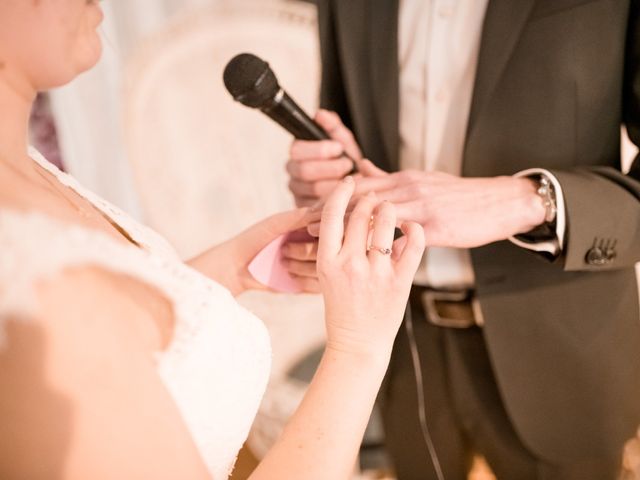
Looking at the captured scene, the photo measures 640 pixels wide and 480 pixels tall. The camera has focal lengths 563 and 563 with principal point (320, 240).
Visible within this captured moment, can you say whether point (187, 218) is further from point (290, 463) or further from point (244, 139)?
point (290, 463)

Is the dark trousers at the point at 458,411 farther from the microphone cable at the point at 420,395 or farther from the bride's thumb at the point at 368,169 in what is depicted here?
the bride's thumb at the point at 368,169

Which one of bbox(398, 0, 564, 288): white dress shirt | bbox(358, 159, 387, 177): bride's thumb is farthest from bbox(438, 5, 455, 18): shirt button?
bbox(358, 159, 387, 177): bride's thumb

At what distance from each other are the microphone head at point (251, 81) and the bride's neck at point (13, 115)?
280 mm

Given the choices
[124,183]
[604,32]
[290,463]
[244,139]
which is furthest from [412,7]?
[124,183]

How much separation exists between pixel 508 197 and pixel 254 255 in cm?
39

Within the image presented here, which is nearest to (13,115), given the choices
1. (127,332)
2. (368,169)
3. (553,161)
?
(127,332)

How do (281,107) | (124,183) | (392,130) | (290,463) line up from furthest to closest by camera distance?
(124,183)
(392,130)
(281,107)
(290,463)

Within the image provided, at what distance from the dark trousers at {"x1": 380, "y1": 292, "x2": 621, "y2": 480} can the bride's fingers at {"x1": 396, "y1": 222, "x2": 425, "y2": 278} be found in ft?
1.65

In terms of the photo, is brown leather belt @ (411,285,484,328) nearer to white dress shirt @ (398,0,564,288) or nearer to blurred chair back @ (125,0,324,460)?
white dress shirt @ (398,0,564,288)

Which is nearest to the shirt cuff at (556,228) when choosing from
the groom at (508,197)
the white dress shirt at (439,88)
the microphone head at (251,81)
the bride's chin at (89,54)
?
the groom at (508,197)

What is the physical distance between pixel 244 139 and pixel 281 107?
1099mm

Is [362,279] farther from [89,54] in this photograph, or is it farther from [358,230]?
[89,54]

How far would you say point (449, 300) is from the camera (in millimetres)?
1062

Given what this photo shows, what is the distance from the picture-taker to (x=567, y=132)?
0.87 m
